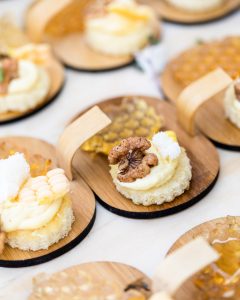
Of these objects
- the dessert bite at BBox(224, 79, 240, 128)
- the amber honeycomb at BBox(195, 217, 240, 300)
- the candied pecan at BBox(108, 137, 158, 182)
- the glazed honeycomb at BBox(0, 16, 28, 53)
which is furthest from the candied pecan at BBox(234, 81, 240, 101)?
the glazed honeycomb at BBox(0, 16, 28, 53)

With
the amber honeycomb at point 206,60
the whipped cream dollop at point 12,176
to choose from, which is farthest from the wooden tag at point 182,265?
the amber honeycomb at point 206,60

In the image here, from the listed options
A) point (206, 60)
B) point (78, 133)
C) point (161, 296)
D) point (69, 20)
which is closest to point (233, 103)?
point (206, 60)

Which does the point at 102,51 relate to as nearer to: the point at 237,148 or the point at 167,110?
the point at 167,110

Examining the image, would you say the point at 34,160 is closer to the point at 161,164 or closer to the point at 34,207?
the point at 34,207

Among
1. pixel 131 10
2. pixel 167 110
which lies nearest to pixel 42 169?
pixel 167 110

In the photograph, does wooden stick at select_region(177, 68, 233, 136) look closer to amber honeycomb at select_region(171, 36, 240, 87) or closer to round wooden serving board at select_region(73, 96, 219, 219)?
round wooden serving board at select_region(73, 96, 219, 219)

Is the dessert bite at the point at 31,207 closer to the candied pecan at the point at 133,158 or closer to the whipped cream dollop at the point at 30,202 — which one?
the whipped cream dollop at the point at 30,202
